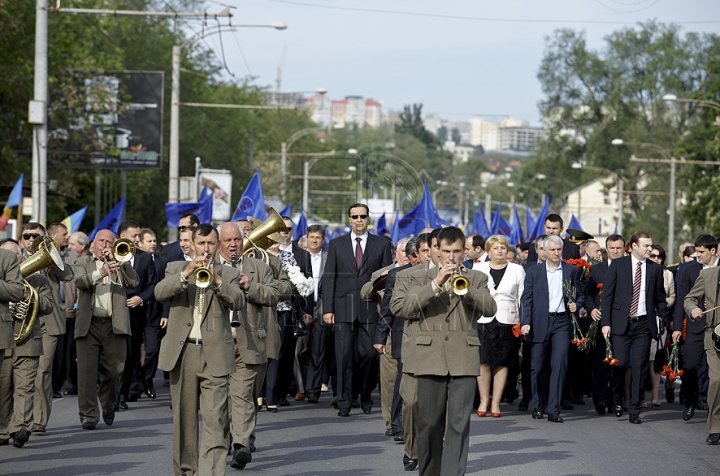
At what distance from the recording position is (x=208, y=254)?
27.8 ft

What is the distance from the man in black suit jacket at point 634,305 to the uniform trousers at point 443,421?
5550 millimetres

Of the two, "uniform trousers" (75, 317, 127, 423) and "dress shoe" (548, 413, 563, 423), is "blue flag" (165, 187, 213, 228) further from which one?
"dress shoe" (548, 413, 563, 423)

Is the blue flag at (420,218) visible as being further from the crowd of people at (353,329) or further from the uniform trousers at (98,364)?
the uniform trousers at (98,364)

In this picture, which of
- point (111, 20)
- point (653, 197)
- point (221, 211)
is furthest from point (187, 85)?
point (653, 197)

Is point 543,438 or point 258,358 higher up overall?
point 258,358

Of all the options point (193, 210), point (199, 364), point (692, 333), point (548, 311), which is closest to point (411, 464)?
point (199, 364)

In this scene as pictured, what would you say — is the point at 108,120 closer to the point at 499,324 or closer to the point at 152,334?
the point at 152,334

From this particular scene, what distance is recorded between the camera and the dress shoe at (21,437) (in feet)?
35.1

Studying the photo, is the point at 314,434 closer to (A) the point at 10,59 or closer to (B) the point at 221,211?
(A) the point at 10,59

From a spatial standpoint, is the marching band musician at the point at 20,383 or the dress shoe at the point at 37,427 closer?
the marching band musician at the point at 20,383

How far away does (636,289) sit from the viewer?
13.7m

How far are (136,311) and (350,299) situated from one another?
2811 millimetres

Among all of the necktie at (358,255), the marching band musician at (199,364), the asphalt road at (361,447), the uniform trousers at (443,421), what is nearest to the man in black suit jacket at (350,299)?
the necktie at (358,255)

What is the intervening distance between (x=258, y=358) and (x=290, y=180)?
A: 63.2 m
